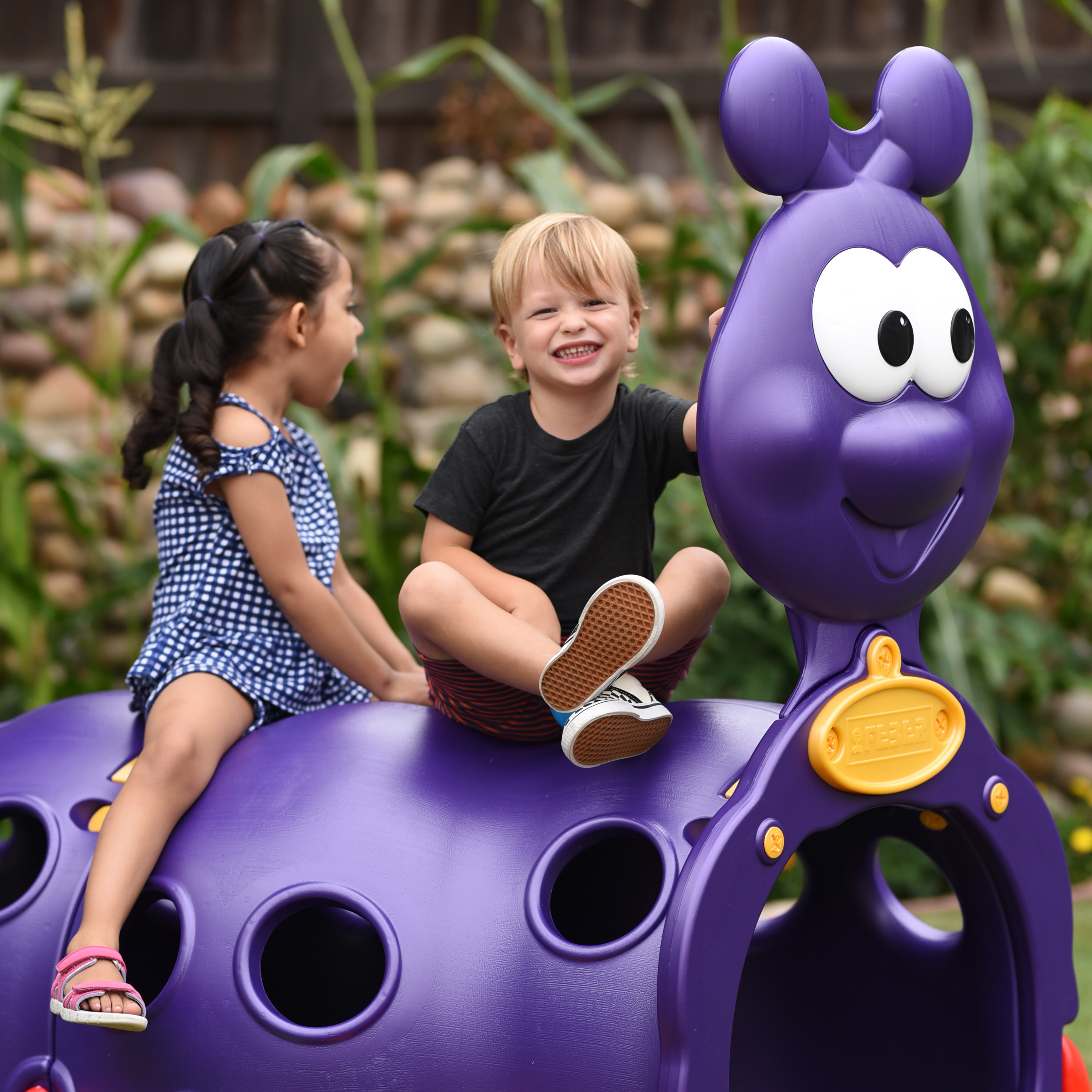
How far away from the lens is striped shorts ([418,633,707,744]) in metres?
1.52

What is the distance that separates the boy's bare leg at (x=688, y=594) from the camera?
4.84 ft

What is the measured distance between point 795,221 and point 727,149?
0.10 meters

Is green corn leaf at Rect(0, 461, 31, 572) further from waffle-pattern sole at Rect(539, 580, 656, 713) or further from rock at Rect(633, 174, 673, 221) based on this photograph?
rock at Rect(633, 174, 673, 221)

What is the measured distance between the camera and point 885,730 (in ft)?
4.29

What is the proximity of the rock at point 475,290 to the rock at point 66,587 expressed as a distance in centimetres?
153

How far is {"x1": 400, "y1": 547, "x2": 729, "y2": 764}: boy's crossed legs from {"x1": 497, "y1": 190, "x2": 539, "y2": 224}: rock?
255 cm

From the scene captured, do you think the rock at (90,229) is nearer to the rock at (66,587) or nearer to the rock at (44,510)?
the rock at (44,510)

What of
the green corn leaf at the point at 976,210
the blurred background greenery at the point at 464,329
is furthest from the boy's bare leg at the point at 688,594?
the green corn leaf at the point at 976,210

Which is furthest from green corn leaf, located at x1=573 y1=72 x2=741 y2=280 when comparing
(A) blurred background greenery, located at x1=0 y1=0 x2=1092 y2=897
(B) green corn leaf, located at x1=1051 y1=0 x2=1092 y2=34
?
(B) green corn leaf, located at x1=1051 y1=0 x2=1092 y2=34

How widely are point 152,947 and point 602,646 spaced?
0.84 m

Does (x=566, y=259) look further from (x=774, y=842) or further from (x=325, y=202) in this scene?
(x=325, y=202)

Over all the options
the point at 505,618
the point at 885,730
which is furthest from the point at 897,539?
the point at 505,618

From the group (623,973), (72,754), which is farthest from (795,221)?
(72,754)

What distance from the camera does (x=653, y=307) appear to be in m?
4.25
